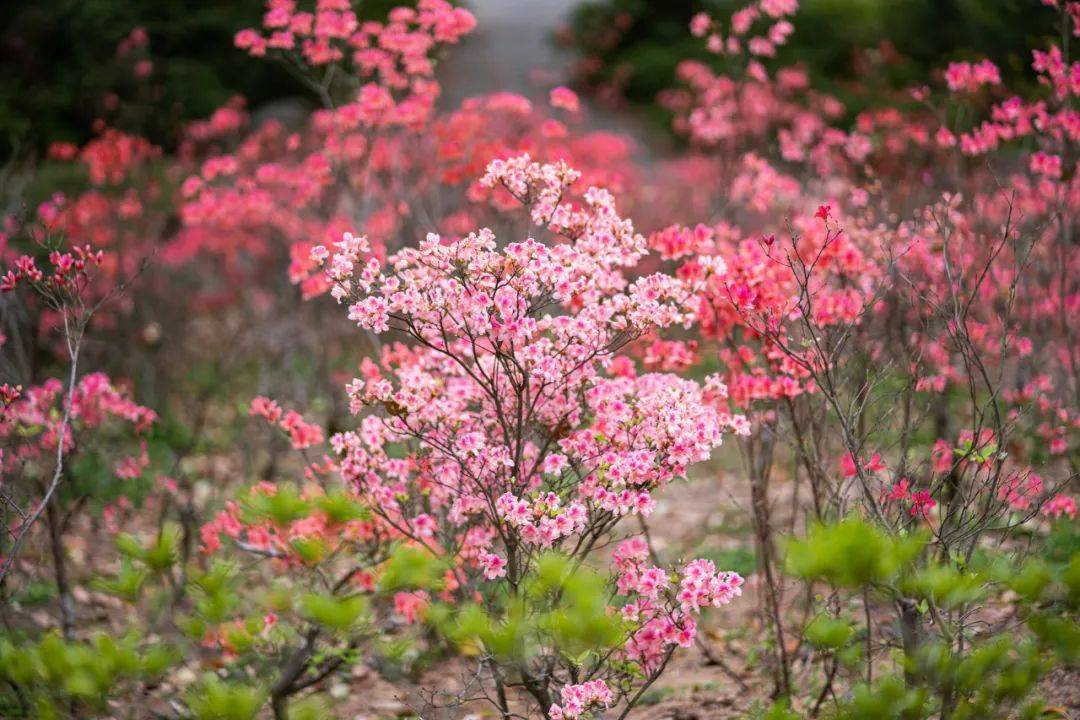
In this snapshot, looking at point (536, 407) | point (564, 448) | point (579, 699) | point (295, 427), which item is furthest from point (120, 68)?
point (579, 699)

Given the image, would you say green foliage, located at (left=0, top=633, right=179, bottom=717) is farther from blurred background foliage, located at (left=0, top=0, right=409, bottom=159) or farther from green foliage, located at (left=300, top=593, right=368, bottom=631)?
blurred background foliage, located at (left=0, top=0, right=409, bottom=159)

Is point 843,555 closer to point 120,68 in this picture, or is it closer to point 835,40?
point 120,68

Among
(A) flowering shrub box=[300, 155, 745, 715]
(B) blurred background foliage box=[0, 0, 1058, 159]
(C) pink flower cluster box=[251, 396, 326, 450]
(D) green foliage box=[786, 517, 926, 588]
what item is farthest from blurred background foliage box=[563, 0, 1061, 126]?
(D) green foliage box=[786, 517, 926, 588]

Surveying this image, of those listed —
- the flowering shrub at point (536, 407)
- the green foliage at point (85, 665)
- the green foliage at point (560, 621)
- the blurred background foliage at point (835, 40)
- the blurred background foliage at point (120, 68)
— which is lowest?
the green foliage at point (85, 665)

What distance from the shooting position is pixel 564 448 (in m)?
3.16

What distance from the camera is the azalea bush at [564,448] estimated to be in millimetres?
2689

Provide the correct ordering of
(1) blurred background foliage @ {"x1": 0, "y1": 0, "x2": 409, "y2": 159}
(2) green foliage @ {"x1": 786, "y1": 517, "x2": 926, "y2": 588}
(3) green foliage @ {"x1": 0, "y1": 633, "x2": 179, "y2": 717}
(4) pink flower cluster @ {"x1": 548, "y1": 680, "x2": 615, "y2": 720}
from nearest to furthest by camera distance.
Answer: (2) green foliage @ {"x1": 786, "y1": 517, "x2": 926, "y2": 588}, (3) green foliage @ {"x1": 0, "y1": 633, "x2": 179, "y2": 717}, (4) pink flower cluster @ {"x1": 548, "y1": 680, "x2": 615, "y2": 720}, (1) blurred background foliage @ {"x1": 0, "y1": 0, "x2": 409, "y2": 159}

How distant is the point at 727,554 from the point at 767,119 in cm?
486

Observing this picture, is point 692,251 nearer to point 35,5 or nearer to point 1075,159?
point 1075,159

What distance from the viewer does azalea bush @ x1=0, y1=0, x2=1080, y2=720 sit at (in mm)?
2689

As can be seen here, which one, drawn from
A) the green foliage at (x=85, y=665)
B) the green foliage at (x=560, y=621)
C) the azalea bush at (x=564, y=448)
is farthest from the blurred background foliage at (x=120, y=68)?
the green foliage at (x=560, y=621)

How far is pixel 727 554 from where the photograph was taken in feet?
16.0

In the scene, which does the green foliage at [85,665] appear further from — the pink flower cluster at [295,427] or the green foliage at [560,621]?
the pink flower cluster at [295,427]

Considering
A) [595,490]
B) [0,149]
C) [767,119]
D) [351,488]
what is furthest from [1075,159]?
[0,149]
